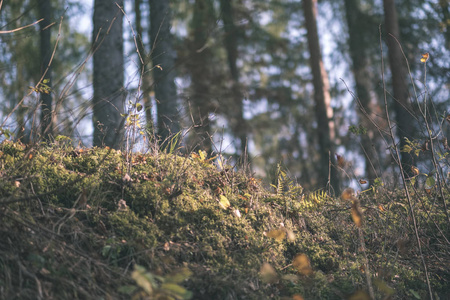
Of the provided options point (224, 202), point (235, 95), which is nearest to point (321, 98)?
point (235, 95)

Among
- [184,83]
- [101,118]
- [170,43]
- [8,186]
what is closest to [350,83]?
[184,83]

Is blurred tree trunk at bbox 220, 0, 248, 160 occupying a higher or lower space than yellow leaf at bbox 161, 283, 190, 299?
higher

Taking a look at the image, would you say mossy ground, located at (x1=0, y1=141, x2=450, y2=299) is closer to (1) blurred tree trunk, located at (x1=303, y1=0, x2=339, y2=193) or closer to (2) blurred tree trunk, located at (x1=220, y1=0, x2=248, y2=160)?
(1) blurred tree trunk, located at (x1=303, y1=0, x2=339, y2=193)

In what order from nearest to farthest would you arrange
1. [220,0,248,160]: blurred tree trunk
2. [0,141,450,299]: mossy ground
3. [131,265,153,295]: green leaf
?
1. [131,265,153,295]: green leaf
2. [0,141,450,299]: mossy ground
3. [220,0,248,160]: blurred tree trunk

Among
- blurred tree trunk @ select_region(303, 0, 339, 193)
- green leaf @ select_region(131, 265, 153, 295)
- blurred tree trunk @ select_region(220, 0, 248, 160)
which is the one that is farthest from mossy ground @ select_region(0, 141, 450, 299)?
blurred tree trunk @ select_region(220, 0, 248, 160)

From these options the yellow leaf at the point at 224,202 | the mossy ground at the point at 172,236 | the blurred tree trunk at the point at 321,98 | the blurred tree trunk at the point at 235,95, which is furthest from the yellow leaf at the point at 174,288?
the blurred tree trunk at the point at 235,95

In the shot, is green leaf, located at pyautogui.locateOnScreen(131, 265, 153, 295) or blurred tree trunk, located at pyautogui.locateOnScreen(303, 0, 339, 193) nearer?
green leaf, located at pyautogui.locateOnScreen(131, 265, 153, 295)

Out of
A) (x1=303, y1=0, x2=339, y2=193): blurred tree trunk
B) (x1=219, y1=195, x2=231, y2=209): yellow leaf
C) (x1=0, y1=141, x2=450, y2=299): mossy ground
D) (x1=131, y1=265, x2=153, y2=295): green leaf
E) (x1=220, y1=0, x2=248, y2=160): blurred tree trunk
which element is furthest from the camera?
(x1=220, y1=0, x2=248, y2=160): blurred tree trunk

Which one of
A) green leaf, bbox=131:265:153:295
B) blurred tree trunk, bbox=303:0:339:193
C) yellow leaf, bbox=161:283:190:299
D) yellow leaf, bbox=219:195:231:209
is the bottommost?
yellow leaf, bbox=161:283:190:299

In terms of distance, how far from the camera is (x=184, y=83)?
1448 centimetres

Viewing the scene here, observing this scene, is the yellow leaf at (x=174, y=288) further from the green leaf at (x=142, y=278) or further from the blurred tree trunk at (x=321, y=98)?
the blurred tree trunk at (x=321, y=98)

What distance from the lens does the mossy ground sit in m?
2.24

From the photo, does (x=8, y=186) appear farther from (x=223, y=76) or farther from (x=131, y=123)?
(x=223, y=76)

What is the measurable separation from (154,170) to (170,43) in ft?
17.2
